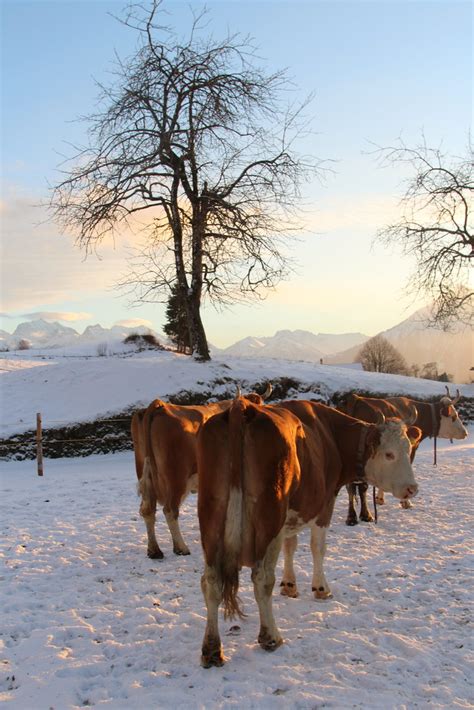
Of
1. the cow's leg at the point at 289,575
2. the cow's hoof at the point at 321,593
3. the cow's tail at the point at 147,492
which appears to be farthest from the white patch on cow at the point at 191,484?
the cow's hoof at the point at 321,593

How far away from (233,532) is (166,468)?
115 inches

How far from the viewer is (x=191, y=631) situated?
503cm

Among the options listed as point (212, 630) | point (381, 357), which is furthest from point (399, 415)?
point (381, 357)

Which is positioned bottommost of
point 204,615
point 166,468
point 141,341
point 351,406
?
point 204,615

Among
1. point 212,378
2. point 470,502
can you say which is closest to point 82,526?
point 470,502

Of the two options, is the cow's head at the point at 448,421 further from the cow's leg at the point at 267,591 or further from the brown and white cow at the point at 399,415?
the cow's leg at the point at 267,591

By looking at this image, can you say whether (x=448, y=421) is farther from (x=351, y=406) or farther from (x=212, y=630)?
(x=212, y=630)

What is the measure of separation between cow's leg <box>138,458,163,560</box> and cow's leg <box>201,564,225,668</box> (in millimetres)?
2835

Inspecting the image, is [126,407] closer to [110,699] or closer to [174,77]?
[174,77]

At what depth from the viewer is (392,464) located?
6109mm

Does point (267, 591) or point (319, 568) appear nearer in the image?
point (267, 591)

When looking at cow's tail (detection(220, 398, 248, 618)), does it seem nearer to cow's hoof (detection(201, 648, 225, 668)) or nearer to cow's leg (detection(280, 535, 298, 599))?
cow's hoof (detection(201, 648, 225, 668))

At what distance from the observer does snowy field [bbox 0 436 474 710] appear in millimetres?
4086

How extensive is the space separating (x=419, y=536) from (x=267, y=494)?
4.46m
